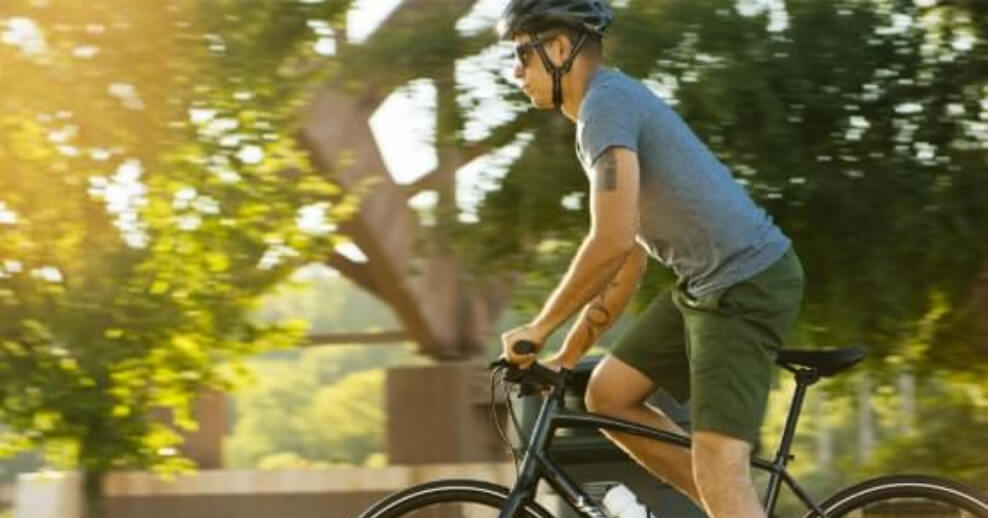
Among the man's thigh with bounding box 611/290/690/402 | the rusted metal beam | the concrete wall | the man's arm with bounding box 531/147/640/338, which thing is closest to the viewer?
the man's arm with bounding box 531/147/640/338

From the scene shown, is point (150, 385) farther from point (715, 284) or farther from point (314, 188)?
point (715, 284)

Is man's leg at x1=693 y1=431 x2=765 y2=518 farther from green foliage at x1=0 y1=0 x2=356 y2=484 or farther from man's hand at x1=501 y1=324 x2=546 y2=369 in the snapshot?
green foliage at x1=0 y1=0 x2=356 y2=484

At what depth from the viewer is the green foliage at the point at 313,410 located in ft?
228

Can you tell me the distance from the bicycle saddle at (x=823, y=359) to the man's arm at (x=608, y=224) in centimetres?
52

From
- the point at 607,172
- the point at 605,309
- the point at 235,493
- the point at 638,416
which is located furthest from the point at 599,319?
the point at 235,493

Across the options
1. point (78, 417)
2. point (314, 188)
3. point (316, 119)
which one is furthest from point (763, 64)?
point (316, 119)

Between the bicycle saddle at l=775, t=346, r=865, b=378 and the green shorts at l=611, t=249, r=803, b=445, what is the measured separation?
63 millimetres

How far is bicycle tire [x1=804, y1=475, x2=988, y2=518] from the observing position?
5383mm

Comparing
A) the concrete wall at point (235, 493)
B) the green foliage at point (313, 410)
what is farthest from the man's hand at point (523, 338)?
the green foliage at point (313, 410)

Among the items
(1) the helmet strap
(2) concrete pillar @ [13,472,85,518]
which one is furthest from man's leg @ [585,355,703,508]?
(2) concrete pillar @ [13,472,85,518]

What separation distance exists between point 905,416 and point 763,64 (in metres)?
3.25

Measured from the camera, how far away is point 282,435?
7912 centimetres

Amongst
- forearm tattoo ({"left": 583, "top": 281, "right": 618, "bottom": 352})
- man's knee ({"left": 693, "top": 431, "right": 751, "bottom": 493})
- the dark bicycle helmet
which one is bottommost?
man's knee ({"left": 693, "top": 431, "right": 751, "bottom": 493})

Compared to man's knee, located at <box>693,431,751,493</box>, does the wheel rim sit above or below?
below
